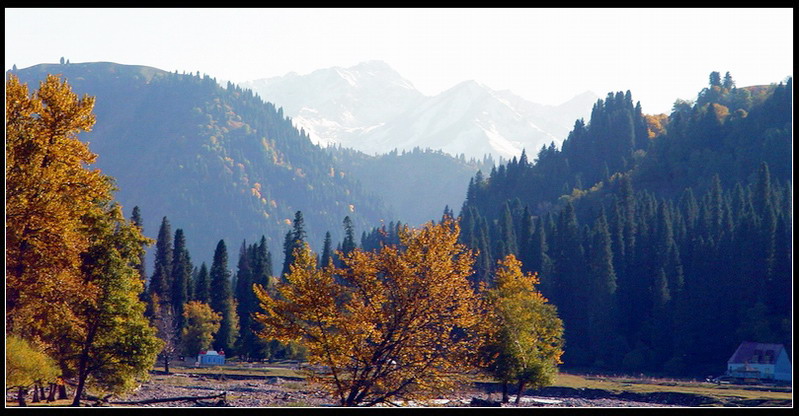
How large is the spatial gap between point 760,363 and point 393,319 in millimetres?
98914

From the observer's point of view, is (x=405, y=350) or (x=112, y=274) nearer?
(x=405, y=350)

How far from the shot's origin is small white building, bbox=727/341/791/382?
12325 centimetres

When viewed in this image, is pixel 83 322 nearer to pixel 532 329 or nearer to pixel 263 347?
pixel 532 329

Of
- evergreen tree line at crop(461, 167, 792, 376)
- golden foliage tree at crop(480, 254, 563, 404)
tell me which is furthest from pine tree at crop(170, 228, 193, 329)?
golden foliage tree at crop(480, 254, 563, 404)

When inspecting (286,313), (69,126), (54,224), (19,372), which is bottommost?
(19,372)

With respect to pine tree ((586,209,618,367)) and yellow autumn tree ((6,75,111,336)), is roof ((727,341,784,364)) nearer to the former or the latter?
→ pine tree ((586,209,618,367))

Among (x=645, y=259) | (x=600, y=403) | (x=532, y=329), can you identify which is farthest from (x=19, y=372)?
(x=645, y=259)

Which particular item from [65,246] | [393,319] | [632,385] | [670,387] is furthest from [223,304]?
[393,319]

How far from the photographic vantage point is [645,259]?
16638 centimetres

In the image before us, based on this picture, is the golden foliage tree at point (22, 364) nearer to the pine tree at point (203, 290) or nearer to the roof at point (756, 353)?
the roof at point (756, 353)

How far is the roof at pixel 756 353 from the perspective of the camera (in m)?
125

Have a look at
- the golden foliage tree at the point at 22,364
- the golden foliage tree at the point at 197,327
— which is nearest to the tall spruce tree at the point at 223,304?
the golden foliage tree at the point at 197,327

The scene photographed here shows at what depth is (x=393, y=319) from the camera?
4006cm

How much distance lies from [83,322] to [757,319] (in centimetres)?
11223
